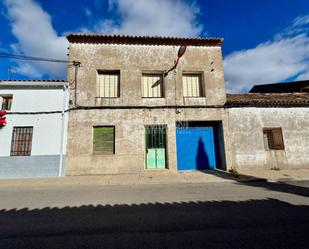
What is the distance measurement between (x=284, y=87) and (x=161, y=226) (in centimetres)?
2451

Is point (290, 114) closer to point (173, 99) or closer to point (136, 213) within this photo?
point (173, 99)

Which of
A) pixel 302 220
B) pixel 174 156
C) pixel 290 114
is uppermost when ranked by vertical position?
pixel 290 114

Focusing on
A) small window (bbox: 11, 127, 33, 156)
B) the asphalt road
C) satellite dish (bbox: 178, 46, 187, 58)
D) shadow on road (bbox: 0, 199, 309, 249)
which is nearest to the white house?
small window (bbox: 11, 127, 33, 156)

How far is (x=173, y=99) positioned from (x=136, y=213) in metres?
7.35

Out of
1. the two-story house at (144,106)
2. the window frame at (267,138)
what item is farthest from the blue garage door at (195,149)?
the window frame at (267,138)

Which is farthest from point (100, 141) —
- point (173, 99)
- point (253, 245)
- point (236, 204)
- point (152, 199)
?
point (253, 245)

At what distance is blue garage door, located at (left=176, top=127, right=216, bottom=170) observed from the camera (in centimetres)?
1020

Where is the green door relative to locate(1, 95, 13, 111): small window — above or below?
below

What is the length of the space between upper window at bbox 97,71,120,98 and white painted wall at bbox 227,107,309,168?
266 inches

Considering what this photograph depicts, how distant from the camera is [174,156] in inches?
390

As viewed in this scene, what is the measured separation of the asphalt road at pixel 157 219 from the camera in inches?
113

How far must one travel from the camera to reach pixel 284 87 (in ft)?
70.0

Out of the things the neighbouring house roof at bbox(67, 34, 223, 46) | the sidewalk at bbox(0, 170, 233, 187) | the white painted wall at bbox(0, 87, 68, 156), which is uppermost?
the neighbouring house roof at bbox(67, 34, 223, 46)

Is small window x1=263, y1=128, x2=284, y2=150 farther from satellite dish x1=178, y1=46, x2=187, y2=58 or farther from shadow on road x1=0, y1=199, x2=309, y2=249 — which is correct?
shadow on road x1=0, y1=199, x2=309, y2=249
